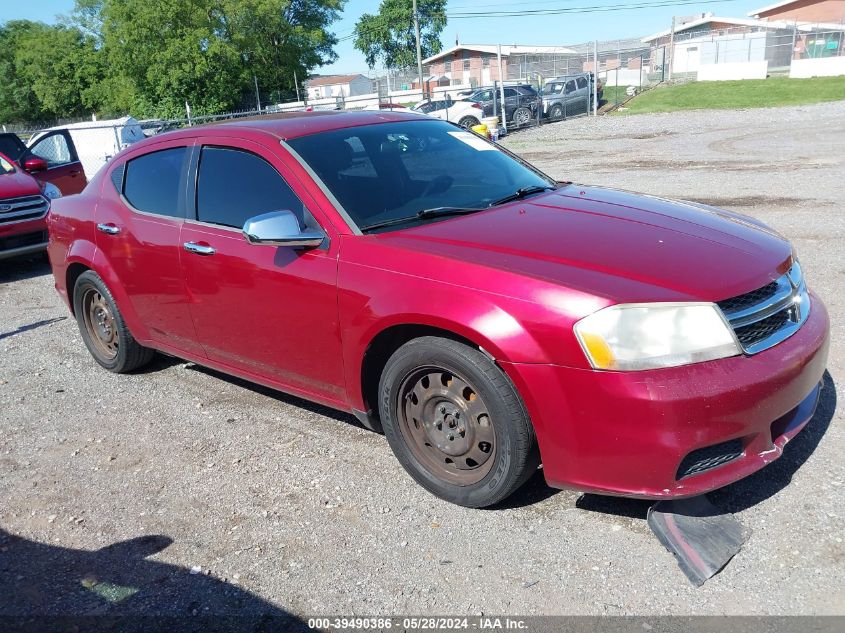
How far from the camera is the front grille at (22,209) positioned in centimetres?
950

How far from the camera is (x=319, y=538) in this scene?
10.8 feet

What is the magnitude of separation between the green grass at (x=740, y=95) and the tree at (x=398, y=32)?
169 ft

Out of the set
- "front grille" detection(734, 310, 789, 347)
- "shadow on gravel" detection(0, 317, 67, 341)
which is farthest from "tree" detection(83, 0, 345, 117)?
"front grille" detection(734, 310, 789, 347)

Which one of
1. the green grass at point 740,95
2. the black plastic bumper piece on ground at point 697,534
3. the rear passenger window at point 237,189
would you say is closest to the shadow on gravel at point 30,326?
the rear passenger window at point 237,189

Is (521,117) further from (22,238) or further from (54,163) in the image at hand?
(22,238)

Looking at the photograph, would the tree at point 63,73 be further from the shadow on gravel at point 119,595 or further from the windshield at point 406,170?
the shadow on gravel at point 119,595

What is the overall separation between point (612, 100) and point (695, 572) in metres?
37.1

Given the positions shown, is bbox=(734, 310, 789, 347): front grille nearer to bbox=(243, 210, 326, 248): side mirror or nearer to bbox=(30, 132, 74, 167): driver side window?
bbox=(243, 210, 326, 248): side mirror

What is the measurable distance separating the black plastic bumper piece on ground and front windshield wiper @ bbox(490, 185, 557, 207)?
1.77 m

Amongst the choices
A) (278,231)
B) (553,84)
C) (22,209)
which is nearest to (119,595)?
(278,231)

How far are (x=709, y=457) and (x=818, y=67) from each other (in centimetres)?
4297

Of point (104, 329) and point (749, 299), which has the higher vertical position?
point (749, 299)

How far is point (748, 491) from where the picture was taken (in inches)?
131

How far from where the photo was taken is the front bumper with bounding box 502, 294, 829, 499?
2713 mm
